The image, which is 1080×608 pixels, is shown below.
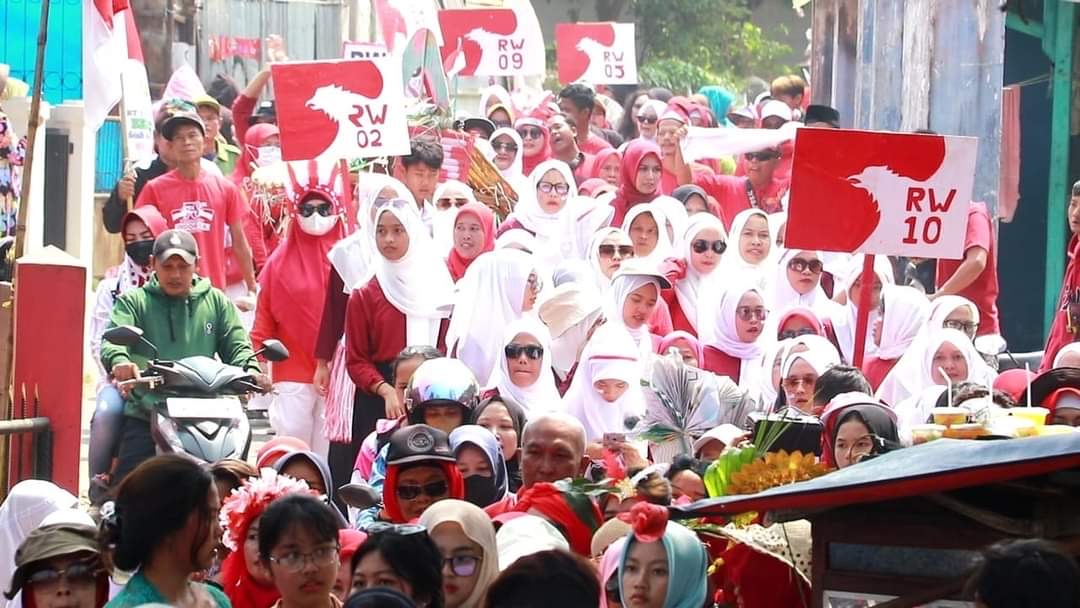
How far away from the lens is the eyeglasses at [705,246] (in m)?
11.0

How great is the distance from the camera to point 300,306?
10.6 meters

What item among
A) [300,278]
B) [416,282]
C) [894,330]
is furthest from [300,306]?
[894,330]

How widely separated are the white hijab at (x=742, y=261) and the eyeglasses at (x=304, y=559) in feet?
21.0

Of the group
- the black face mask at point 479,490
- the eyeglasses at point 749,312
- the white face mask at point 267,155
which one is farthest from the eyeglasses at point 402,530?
the white face mask at point 267,155

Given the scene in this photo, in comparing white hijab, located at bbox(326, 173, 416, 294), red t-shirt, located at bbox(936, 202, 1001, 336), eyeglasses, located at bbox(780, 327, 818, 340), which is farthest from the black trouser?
red t-shirt, located at bbox(936, 202, 1001, 336)

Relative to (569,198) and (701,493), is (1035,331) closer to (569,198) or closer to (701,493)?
(569,198)

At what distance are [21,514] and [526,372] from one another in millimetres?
3108

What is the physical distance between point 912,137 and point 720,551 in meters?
3.40

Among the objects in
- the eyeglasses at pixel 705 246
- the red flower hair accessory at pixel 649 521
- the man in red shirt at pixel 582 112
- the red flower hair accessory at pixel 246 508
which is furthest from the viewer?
the man in red shirt at pixel 582 112

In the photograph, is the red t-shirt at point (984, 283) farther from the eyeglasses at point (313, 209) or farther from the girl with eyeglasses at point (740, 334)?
the eyeglasses at point (313, 209)

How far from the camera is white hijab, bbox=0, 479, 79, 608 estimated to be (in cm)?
598

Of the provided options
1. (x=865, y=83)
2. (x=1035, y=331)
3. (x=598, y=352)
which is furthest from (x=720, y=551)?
(x=865, y=83)

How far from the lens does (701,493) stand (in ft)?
20.2

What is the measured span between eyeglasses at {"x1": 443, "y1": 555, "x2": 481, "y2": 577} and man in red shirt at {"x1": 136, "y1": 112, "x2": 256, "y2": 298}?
264 inches
